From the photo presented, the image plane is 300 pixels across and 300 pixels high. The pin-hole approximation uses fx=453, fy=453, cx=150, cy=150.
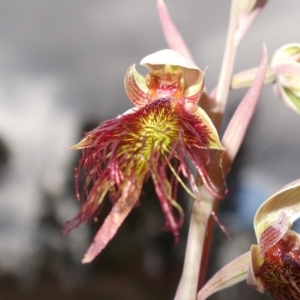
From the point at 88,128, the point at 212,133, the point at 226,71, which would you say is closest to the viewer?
the point at 212,133

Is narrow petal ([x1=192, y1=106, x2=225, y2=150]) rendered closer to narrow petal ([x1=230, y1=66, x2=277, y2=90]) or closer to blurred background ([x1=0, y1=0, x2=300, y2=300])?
narrow petal ([x1=230, y1=66, x2=277, y2=90])

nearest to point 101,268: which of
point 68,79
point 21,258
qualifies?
point 21,258

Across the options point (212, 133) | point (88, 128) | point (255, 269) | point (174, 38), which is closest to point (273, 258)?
point (255, 269)

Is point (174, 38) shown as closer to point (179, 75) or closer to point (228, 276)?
point (179, 75)

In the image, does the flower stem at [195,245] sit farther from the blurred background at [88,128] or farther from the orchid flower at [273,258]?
the blurred background at [88,128]

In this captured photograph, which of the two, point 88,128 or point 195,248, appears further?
point 88,128

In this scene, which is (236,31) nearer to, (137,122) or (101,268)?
(137,122)

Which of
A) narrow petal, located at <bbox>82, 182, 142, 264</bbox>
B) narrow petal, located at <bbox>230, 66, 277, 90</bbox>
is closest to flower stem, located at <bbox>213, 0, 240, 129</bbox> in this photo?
narrow petal, located at <bbox>230, 66, 277, 90</bbox>

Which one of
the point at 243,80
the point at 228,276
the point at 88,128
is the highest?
the point at 243,80
